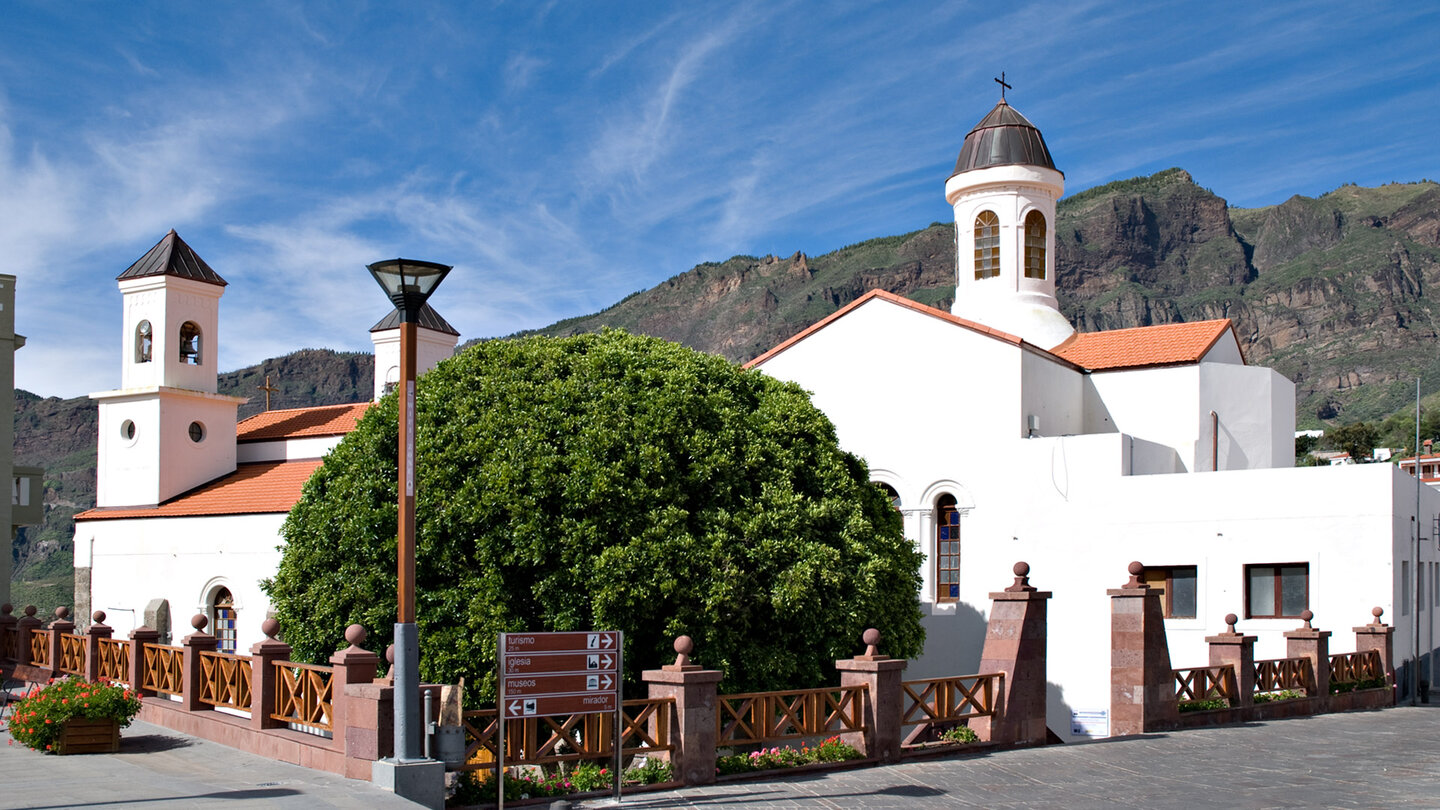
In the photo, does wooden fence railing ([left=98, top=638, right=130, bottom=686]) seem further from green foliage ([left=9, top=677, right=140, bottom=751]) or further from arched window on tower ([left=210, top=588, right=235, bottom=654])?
arched window on tower ([left=210, top=588, right=235, bottom=654])

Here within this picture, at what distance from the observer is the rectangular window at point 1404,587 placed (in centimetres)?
2261

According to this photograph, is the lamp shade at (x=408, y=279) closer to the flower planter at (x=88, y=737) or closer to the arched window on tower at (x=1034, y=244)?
the flower planter at (x=88, y=737)

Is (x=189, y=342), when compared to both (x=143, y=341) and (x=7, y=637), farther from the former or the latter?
(x=7, y=637)

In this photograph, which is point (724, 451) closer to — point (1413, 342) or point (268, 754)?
point (268, 754)

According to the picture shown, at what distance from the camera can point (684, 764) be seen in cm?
1131

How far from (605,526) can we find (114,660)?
7.55 metres

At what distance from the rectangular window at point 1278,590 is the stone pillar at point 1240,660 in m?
4.09

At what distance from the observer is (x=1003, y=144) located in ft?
98.0

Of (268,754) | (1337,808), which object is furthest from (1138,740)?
(268,754)

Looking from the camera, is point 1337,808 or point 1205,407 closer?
point 1337,808

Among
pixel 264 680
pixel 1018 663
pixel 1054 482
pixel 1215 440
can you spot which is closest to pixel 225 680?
pixel 264 680

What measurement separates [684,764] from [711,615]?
475 cm

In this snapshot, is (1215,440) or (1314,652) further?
(1215,440)

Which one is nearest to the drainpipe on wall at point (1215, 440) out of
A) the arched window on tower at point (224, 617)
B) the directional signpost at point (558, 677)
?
the directional signpost at point (558, 677)
